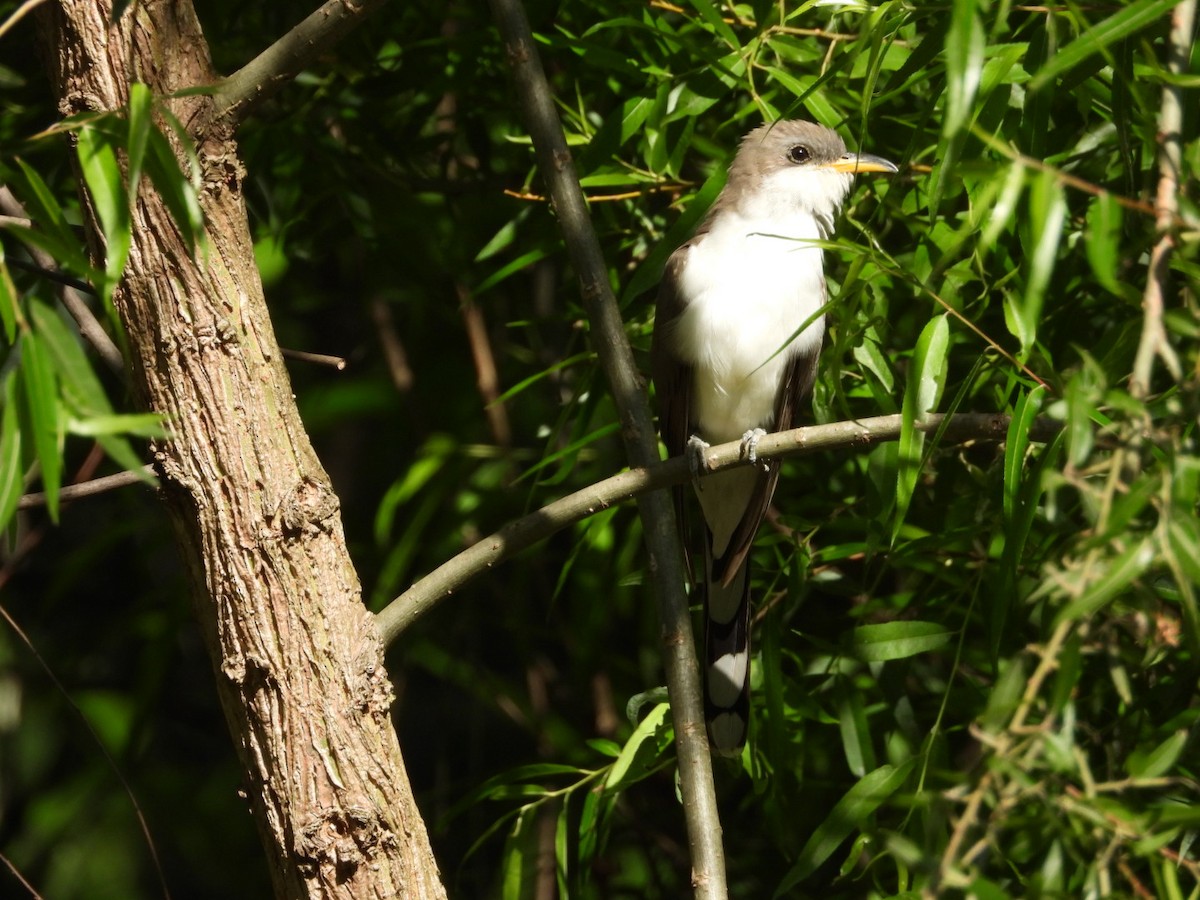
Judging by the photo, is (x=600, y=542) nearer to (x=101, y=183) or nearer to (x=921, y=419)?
(x=921, y=419)

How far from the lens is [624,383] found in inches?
96.3

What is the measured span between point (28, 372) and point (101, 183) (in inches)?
11.4

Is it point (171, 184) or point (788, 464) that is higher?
point (171, 184)

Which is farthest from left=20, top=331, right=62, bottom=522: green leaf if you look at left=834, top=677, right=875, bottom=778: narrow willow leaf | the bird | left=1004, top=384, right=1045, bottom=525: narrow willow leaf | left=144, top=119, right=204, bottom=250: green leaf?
the bird

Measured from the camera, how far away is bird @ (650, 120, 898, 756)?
298 centimetres

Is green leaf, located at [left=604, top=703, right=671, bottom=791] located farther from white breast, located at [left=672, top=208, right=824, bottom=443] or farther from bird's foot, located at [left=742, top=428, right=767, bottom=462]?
white breast, located at [left=672, top=208, right=824, bottom=443]

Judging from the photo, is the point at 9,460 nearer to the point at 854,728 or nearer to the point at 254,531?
the point at 254,531

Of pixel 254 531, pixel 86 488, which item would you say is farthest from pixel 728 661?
pixel 86 488

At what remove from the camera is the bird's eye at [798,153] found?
3.29 m

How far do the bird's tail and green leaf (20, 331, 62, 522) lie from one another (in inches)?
69.1

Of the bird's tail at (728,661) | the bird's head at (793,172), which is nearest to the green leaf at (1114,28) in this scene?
the bird's tail at (728,661)

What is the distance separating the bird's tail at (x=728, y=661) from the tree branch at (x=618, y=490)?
665 mm

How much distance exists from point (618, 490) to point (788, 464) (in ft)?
3.85

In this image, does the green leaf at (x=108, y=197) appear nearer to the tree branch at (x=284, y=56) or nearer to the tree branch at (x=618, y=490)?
the tree branch at (x=284, y=56)
